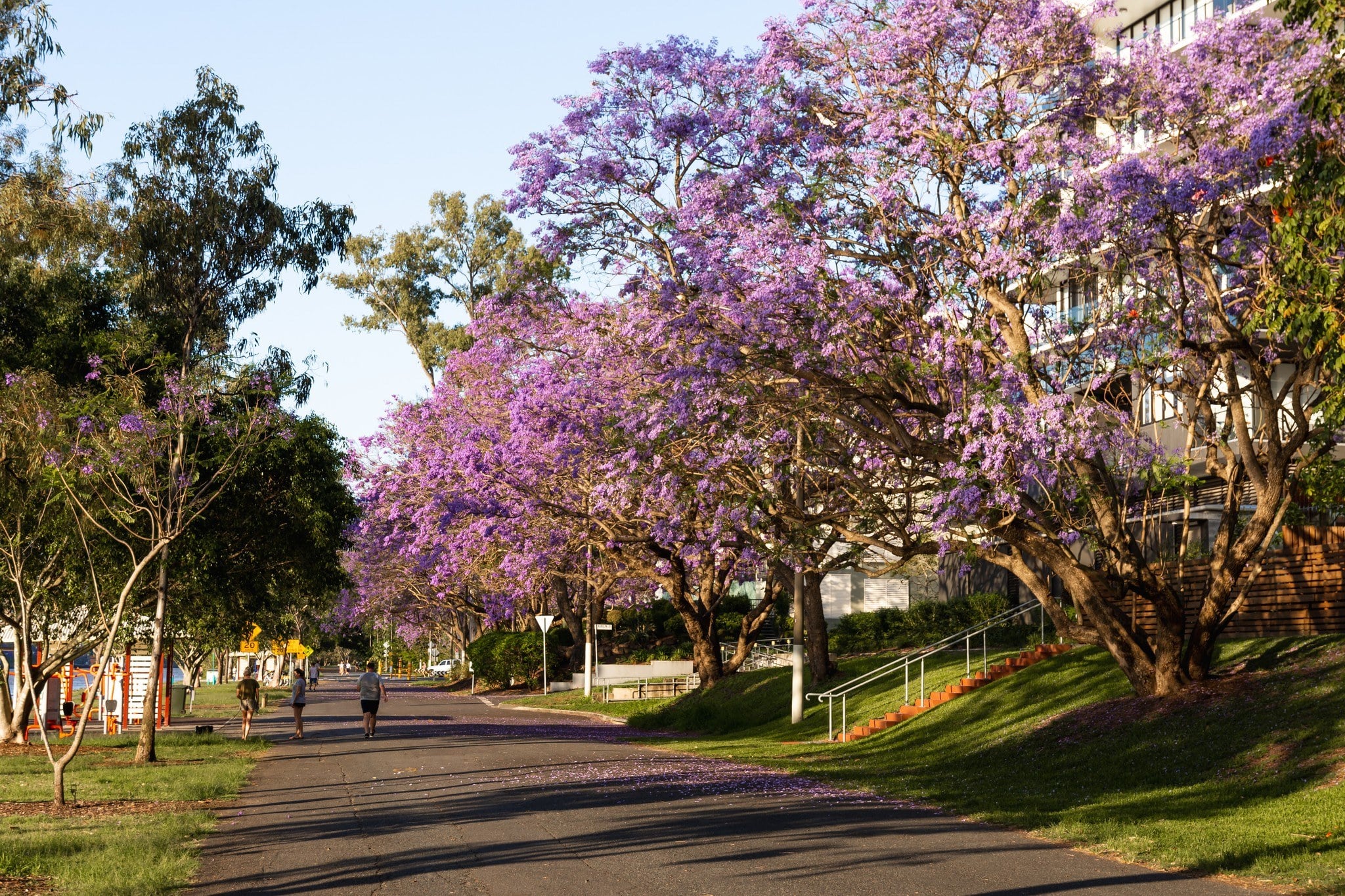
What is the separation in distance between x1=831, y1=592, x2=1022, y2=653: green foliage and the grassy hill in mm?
11194

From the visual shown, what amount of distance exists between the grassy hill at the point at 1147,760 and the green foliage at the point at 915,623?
11194mm

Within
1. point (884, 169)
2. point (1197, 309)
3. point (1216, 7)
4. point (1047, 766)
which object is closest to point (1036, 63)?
point (884, 169)

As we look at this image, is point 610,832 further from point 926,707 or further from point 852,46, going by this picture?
point 926,707

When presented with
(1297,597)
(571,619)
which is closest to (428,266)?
(571,619)

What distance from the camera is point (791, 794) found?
1719 centimetres

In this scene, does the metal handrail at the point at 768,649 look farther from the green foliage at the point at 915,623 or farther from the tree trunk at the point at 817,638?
the tree trunk at the point at 817,638

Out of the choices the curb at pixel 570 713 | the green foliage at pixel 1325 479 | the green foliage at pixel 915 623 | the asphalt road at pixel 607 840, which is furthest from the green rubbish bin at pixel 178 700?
the green foliage at pixel 1325 479

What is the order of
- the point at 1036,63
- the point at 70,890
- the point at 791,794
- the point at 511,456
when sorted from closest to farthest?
the point at 70,890, the point at 791,794, the point at 1036,63, the point at 511,456

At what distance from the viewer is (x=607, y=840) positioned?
12.9 meters

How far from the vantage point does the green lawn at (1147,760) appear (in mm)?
12484

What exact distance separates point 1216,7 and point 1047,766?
1182 inches

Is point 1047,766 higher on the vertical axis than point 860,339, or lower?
lower

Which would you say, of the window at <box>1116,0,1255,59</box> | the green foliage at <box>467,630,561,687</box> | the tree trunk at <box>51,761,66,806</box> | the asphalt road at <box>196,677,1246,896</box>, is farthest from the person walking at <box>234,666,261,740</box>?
the window at <box>1116,0,1255,59</box>

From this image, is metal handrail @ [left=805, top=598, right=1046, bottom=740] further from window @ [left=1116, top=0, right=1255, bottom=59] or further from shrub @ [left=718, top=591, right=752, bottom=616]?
shrub @ [left=718, top=591, right=752, bottom=616]
